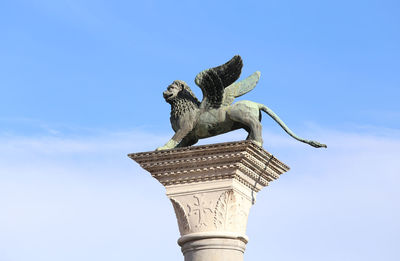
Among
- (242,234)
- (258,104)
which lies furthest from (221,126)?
(242,234)

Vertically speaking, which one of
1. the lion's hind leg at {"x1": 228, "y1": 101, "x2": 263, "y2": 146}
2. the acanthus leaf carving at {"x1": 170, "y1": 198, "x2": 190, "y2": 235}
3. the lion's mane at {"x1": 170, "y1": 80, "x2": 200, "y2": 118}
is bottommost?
the acanthus leaf carving at {"x1": 170, "y1": 198, "x2": 190, "y2": 235}

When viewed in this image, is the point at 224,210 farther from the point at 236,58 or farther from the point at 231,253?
the point at 236,58

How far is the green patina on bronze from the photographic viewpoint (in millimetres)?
15211

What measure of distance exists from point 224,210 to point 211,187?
0.42 m

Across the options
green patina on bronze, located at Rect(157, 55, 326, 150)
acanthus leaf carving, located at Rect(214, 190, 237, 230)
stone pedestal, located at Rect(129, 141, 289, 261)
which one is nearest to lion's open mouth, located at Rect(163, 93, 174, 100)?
green patina on bronze, located at Rect(157, 55, 326, 150)

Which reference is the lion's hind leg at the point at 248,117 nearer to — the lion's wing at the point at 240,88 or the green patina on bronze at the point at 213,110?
the green patina on bronze at the point at 213,110

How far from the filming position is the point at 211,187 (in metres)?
14.6

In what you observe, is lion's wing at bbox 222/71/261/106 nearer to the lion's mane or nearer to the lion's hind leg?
the lion's hind leg

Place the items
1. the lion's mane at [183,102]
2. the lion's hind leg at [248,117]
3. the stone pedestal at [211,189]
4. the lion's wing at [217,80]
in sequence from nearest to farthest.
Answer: the stone pedestal at [211,189] → the lion's hind leg at [248,117] → the lion's wing at [217,80] → the lion's mane at [183,102]

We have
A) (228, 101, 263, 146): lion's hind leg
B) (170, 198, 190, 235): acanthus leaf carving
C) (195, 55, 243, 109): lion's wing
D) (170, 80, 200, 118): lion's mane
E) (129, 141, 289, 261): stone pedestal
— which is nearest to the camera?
(129, 141, 289, 261): stone pedestal

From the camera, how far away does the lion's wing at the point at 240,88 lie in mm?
15641

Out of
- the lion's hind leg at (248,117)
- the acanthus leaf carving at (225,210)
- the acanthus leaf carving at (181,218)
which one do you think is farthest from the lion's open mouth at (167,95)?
the acanthus leaf carving at (225,210)

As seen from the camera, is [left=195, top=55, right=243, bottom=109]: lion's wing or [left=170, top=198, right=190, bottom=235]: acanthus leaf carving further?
[left=195, top=55, right=243, bottom=109]: lion's wing

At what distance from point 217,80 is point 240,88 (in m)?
0.68
